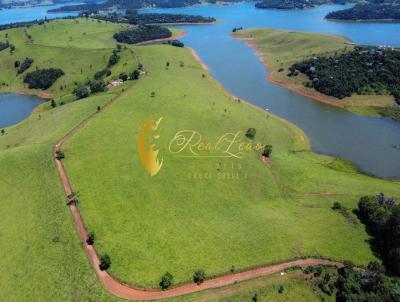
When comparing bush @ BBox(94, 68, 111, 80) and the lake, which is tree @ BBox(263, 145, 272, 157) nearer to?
bush @ BBox(94, 68, 111, 80)

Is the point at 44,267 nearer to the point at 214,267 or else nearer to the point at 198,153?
the point at 214,267

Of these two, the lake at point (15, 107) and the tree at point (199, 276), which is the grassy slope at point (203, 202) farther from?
the lake at point (15, 107)

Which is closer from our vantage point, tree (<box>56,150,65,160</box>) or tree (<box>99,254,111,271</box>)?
tree (<box>99,254,111,271</box>)

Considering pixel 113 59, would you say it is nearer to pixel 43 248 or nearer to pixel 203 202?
pixel 203 202

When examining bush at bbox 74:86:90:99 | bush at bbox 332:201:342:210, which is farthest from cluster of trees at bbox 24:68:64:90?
bush at bbox 332:201:342:210

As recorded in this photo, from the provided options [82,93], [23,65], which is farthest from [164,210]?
[23,65]

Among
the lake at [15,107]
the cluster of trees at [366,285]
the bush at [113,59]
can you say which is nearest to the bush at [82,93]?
the lake at [15,107]
